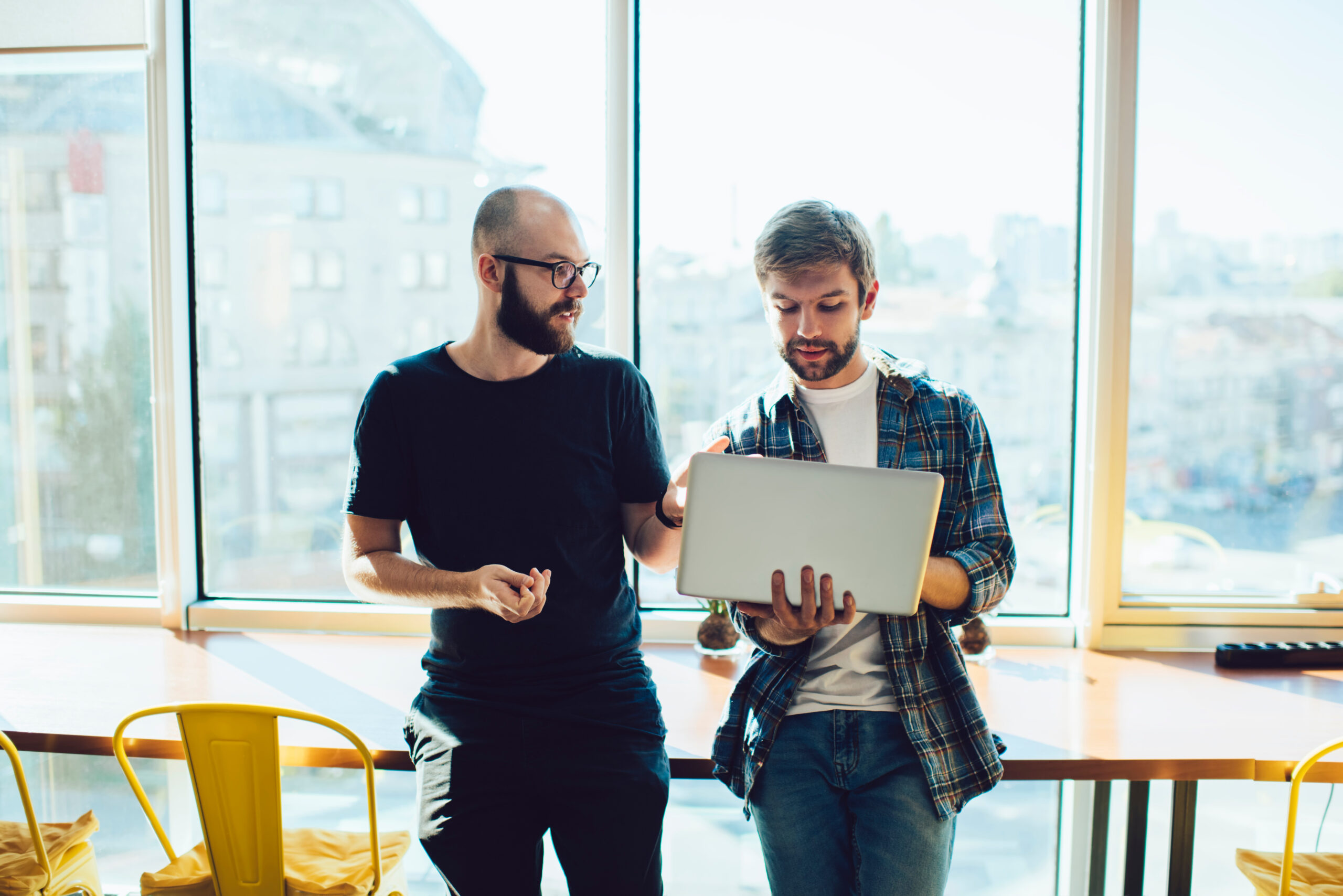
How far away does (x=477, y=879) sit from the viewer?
4.22 ft

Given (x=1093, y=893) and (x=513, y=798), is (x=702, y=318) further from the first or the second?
(x=1093, y=893)

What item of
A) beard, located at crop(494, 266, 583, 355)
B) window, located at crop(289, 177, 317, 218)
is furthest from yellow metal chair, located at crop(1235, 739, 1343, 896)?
window, located at crop(289, 177, 317, 218)

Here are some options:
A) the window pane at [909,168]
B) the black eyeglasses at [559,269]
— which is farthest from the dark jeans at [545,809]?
the window pane at [909,168]

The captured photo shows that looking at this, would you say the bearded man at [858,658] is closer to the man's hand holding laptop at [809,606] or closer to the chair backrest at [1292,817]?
the man's hand holding laptop at [809,606]

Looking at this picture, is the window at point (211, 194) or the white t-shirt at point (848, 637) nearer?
the white t-shirt at point (848, 637)

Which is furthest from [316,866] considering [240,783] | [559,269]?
[559,269]

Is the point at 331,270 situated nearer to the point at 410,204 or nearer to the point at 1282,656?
the point at 410,204

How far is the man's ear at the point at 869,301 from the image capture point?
137 centimetres

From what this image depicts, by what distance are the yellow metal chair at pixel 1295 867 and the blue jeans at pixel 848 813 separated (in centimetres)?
63

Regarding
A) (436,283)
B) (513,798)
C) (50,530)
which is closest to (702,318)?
(436,283)

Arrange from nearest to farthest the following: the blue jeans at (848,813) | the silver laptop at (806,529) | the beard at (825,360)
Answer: the silver laptop at (806,529) → the blue jeans at (848,813) → the beard at (825,360)

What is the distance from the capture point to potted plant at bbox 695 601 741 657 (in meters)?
2.12

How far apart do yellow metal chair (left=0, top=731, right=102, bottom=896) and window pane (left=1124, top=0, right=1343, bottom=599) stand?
2.60 meters

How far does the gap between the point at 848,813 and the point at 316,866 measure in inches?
41.4
